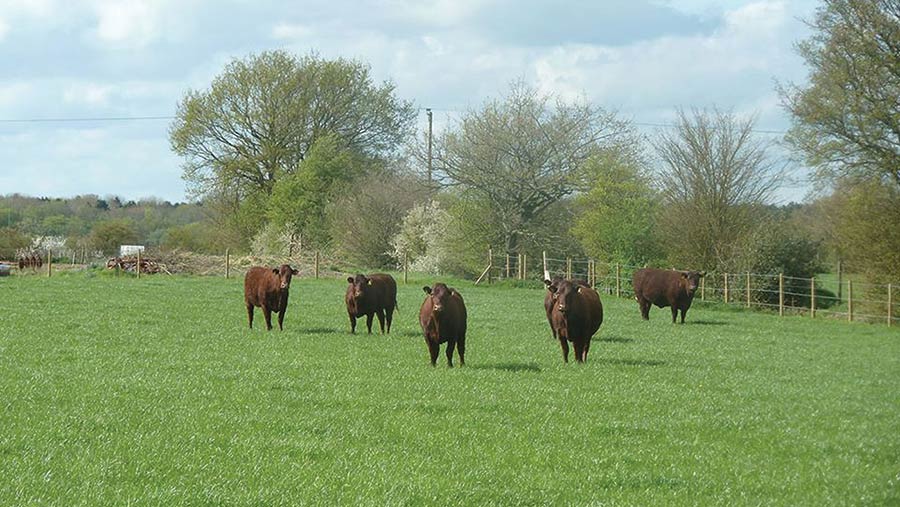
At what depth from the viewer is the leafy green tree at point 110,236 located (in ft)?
250

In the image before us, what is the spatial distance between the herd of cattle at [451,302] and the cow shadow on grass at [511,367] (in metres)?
0.38

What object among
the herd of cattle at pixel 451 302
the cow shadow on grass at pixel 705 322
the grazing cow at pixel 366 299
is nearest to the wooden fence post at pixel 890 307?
the cow shadow on grass at pixel 705 322

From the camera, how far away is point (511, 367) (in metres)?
16.3

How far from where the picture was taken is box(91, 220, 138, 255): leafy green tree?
76.2 meters

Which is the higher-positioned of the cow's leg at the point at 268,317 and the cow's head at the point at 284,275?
the cow's head at the point at 284,275

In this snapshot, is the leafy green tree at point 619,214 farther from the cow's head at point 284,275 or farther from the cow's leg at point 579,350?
the cow's leg at point 579,350

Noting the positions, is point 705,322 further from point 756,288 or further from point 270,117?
point 270,117

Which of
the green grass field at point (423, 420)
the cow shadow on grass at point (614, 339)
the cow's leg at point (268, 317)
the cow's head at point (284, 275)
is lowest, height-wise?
the green grass field at point (423, 420)

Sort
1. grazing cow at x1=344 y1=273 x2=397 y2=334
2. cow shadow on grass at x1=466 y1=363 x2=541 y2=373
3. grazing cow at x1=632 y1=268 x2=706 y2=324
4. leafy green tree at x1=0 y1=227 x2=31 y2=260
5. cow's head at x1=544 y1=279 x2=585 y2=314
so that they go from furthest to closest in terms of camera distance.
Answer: leafy green tree at x1=0 y1=227 x2=31 y2=260 < grazing cow at x1=632 y1=268 x2=706 y2=324 < grazing cow at x1=344 y1=273 x2=397 y2=334 < cow's head at x1=544 y1=279 x2=585 y2=314 < cow shadow on grass at x1=466 y1=363 x2=541 y2=373

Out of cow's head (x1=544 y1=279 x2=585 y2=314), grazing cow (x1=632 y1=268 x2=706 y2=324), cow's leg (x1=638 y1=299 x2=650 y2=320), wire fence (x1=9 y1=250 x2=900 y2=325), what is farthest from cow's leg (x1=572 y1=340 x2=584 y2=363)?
cow's leg (x1=638 y1=299 x2=650 y2=320)

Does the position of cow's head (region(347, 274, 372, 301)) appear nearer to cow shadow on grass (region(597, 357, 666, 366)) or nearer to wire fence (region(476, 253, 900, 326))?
cow shadow on grass (region(597, 357, 666, 366))

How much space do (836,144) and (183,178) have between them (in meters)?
41.4

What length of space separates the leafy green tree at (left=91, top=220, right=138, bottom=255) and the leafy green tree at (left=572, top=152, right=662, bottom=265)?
42.2 meters

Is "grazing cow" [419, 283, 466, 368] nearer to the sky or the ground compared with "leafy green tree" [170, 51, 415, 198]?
nearer to the ground
